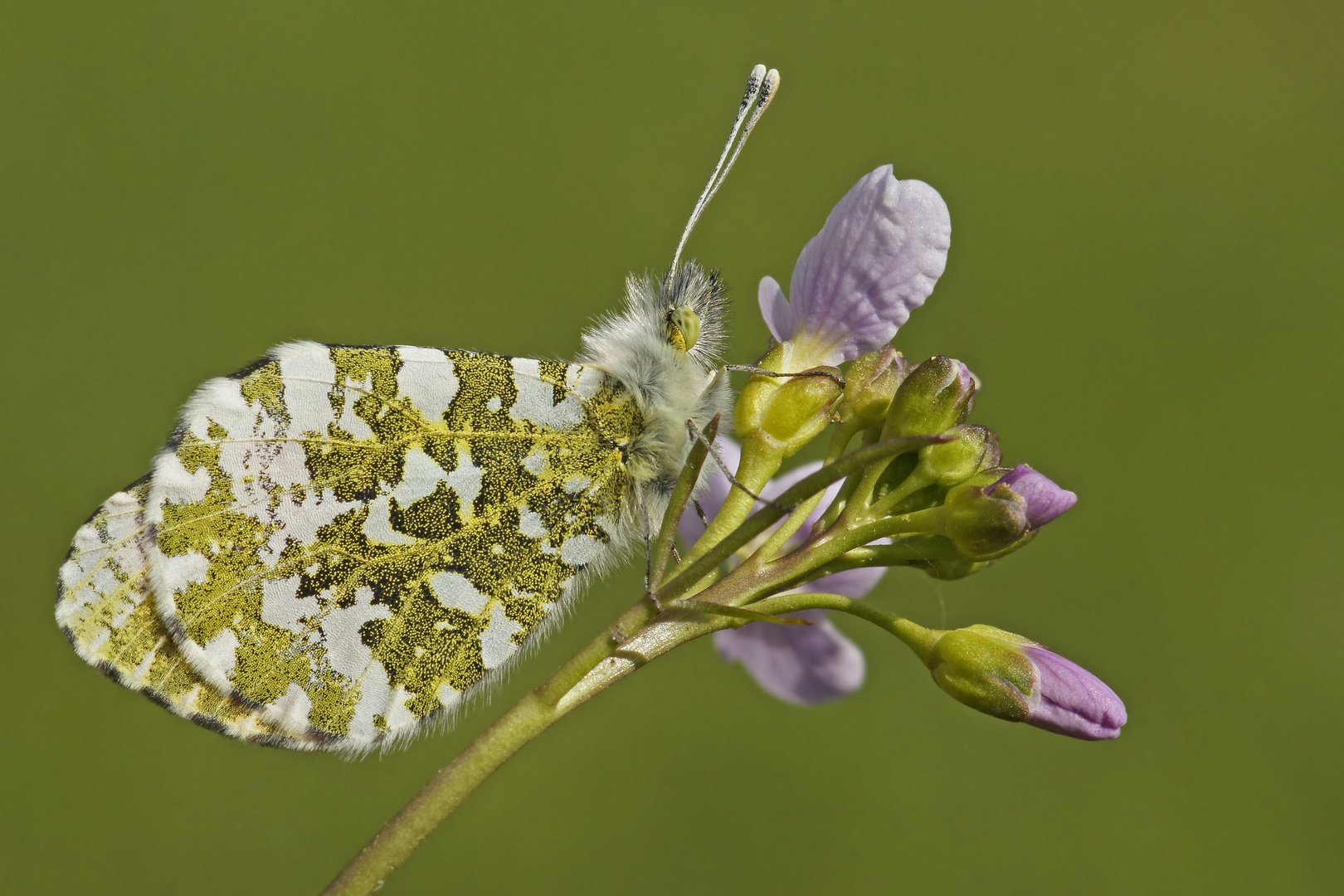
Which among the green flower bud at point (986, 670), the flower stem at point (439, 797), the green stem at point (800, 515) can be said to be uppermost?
the green stem at point (800, 515)

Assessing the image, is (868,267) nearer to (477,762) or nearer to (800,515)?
(800,515)

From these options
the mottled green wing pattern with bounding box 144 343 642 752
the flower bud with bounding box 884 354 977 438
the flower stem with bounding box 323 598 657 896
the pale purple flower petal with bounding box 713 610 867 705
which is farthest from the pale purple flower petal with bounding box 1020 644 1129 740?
the pale purple flower petal with bounding box 713 610 867 705

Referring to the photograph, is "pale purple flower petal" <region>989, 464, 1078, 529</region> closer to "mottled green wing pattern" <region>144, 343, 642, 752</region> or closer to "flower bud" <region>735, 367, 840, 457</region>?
"flower bud" <region>735, 367, 840, 457</region>

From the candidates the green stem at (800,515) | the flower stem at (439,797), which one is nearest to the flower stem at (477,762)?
the flower stem at (439,797)

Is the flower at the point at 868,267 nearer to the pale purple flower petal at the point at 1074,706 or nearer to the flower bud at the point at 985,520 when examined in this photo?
the flower bud at the point at 985,520

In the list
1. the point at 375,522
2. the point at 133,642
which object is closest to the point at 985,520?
the point at 375,522
